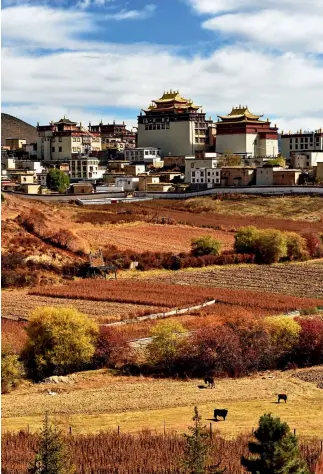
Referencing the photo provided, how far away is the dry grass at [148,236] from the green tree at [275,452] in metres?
34.1

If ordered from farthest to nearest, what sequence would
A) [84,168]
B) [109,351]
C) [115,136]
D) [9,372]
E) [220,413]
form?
[115,136], [84,168], [109,351], [9,372], [220,413]

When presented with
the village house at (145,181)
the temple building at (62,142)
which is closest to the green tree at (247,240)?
the village house at (145,181)

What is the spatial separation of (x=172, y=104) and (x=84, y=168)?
16.5 m

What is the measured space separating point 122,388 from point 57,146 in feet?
254

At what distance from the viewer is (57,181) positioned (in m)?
81.2

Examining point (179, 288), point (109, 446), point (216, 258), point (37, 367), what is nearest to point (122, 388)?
point (37, 367)

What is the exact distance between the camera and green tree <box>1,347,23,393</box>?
24.3 meters

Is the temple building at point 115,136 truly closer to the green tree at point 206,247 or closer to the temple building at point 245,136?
the temple building at point 245,136

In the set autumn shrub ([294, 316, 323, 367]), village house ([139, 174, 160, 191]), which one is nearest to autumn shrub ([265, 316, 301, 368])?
autumn shrub ([294, 316, 323, 367])

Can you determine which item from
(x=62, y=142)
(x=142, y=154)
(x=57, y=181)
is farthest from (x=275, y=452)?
(x=62, y=142)

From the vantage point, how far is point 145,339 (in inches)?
1141

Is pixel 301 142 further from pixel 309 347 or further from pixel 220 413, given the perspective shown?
pixel 220 413

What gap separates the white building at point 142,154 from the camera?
3698 inches

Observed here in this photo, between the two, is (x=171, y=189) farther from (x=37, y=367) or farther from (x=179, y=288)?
(x=37, y=367)
